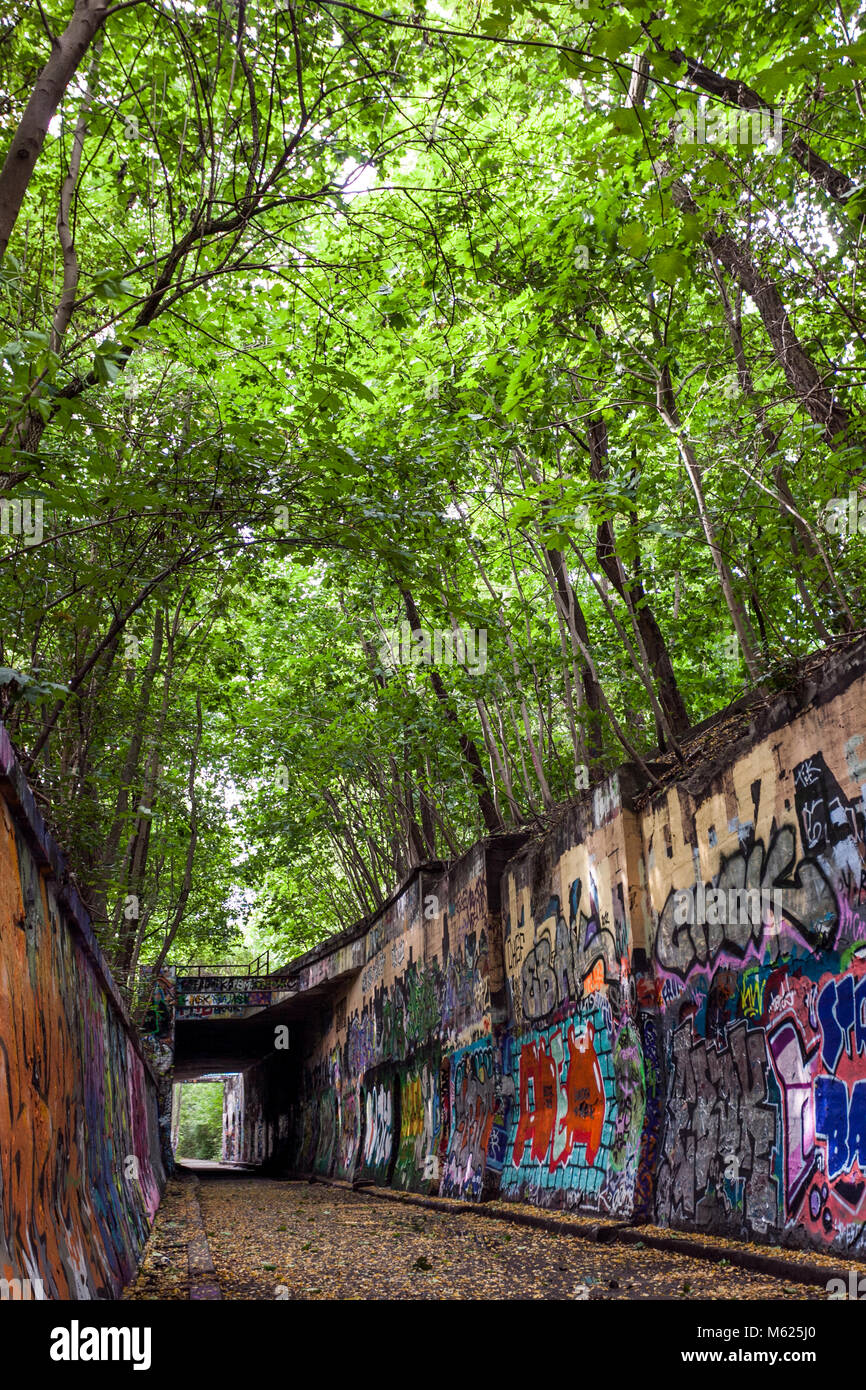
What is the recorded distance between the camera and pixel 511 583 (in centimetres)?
1652

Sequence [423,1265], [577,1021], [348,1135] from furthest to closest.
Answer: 1. [348,1135]
2. [577,1021]
3. [423,1265]

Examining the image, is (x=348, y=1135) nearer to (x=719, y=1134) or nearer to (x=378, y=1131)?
(x=378, y=1131)

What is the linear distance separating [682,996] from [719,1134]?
1214 millimetres

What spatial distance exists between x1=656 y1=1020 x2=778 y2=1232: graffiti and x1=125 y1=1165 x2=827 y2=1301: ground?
1.60ft

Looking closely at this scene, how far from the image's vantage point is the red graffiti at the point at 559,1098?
10273 mm

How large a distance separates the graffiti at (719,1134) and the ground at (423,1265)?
0.49 metres

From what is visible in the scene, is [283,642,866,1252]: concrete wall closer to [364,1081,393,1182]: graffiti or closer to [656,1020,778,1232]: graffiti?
[656,1020,778,1232]: graffiti

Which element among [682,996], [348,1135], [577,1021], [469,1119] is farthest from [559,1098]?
[348,1135]

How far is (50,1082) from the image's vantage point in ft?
16.9

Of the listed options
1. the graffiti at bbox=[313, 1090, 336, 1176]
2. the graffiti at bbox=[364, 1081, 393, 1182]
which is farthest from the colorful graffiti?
the graffiti at bbox=[313, 1090, 336, 1176]

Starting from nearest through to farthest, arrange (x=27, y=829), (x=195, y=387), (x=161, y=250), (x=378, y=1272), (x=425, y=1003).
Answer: (x=27, y=829) → (x=378, y=1272) → (x=161, y=250) → (x=195, y=387) → (x=425, y=1003)

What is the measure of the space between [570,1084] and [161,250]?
914 centimetres
